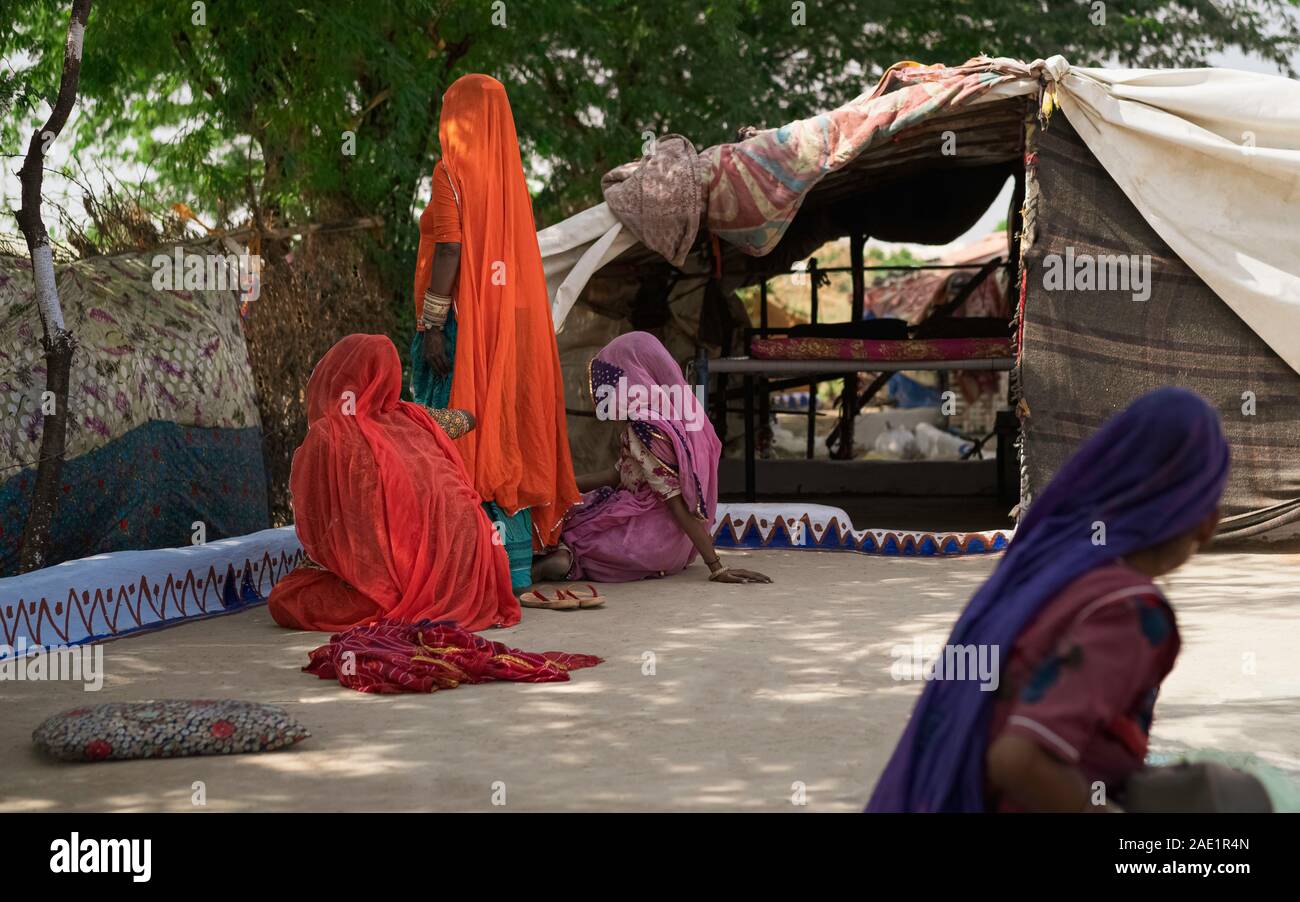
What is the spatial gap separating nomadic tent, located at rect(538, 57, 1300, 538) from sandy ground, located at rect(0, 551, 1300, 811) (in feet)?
4.80

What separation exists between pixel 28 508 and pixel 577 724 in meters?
3.11

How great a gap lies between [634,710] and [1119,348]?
14.8ft

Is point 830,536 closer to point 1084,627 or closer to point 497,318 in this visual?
point 497,318

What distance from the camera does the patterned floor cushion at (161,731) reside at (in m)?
3.72

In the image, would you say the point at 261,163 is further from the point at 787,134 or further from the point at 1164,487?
the point at 1164,487

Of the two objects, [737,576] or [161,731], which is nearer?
[161,731]

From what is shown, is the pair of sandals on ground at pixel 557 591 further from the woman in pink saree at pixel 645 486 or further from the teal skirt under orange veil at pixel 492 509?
the teal skirt under orange veil at pixel 492 509

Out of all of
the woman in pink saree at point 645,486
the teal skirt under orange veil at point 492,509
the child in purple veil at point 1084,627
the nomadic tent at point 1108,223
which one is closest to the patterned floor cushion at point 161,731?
the child in purple veil at point 1084,627

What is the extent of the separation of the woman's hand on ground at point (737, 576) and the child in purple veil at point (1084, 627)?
4706mm

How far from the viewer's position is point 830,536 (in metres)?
8.20

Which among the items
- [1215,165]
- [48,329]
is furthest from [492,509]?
[1215,165]
